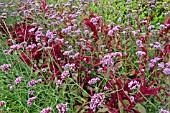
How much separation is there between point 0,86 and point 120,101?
1.03 m

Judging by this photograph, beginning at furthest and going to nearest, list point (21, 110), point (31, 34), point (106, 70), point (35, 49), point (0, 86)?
point (31, 34) < point (35, 49) < point (0, 86) < point (21, 110) < point (106, 70)

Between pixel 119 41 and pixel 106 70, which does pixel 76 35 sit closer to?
pixel 119 41

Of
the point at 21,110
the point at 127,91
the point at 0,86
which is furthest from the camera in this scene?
the point at 0,86

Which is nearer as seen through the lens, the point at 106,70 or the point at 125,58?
the point at 106,70

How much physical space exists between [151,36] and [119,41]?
29 cm

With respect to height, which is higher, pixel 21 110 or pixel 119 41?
pixel 119 41

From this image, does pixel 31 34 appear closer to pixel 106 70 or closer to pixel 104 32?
pixel 104 32

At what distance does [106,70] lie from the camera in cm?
190

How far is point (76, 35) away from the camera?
2580 mm

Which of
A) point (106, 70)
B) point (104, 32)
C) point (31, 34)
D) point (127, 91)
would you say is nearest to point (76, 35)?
point (104, 32)

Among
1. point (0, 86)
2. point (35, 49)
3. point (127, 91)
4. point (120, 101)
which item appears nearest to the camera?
point (120, 101)

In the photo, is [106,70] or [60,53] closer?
[106,70]

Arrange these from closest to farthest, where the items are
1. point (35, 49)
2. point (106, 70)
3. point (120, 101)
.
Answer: point (120, 101) → point (106, 70) → point (35, 49)

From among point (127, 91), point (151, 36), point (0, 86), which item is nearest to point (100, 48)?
point (151, 36)
